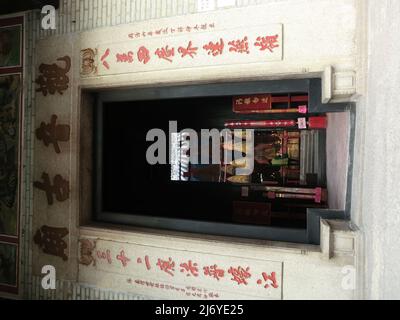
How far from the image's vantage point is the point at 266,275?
2.89 meters

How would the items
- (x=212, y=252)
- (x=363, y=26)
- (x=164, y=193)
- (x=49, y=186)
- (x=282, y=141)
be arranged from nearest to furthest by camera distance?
(x=363, y=26) → (x=212, y=252) → (x=49, y=186) → (x=164, y=193) → (x=282, y=141)

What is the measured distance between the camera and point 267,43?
9.32 ft

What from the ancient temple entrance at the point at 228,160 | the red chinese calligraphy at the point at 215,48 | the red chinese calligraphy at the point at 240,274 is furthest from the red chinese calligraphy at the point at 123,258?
the red chinese calligraphy at the point at 215,48

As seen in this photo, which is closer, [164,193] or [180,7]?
[180,7]

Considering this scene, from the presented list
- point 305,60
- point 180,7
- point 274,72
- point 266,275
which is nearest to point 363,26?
point 305,60

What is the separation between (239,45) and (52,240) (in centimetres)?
277

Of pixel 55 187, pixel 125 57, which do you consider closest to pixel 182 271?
pixel 55 187

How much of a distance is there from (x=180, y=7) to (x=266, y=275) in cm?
251

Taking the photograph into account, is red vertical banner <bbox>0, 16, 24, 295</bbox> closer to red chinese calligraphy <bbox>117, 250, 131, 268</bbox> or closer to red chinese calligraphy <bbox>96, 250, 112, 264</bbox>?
red chinese calligraphy <bbox>96, 250, 112, 264</bbox>

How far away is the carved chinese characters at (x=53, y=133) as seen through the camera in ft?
11.8

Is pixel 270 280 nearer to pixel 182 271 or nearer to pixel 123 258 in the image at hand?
pixel 182 271

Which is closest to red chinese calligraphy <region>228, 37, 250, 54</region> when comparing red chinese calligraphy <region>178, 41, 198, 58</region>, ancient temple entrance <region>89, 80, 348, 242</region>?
red chinese calligraphy <region>178, 41, 198, 58</region>

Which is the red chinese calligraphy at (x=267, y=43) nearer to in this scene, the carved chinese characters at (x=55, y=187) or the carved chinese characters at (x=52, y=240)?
the carved chinese characters at (x=55, y=187)

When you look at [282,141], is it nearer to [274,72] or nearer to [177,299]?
[274,72]
